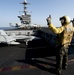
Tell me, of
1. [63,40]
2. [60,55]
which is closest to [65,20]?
[63,40]

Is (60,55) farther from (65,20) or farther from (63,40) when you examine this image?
(65,20)

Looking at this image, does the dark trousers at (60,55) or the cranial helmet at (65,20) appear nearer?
the cranial helmet at (65,20)

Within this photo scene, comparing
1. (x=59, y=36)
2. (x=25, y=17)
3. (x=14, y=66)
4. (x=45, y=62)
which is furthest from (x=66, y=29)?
(x=25, y=17)

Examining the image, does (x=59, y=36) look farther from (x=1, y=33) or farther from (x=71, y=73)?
(x=1, y=33)

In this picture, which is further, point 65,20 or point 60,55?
Result: point 60,55

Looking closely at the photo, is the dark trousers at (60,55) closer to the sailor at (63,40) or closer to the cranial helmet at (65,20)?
the sailor at (63,40)

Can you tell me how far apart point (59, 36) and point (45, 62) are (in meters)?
1.55

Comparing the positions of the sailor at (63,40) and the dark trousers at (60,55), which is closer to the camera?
the sailor at (63,40)

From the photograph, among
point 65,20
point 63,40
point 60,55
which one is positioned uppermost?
point 65,20

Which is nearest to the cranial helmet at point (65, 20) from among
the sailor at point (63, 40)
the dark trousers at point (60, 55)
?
the sailor at point (63, 40)

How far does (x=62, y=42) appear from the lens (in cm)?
508

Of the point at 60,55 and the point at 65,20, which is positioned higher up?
the point at 65,20

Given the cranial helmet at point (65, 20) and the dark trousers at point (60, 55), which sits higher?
the cranial helmet at point (65, 20)

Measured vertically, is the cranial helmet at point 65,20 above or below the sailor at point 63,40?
above
